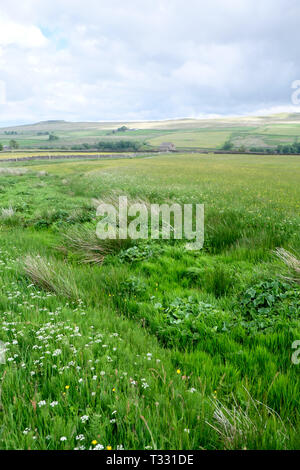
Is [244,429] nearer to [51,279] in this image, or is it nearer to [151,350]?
[151,350]

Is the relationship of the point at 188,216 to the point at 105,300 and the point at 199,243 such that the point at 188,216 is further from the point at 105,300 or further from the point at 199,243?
the point at 105,300

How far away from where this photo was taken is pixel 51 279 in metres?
5.29

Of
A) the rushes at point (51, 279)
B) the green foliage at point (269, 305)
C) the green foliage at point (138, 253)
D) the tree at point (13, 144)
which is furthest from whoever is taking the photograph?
the tree at point (13, 144)

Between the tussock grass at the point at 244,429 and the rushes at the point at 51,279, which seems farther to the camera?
the rushes at the point at 51,279

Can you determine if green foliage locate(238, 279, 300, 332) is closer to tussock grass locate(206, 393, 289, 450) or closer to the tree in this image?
tussock grass locate(206, 393, 289, 450)

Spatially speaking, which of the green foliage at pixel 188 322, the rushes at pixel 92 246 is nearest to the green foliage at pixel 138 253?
the rushes at pixel 92 246

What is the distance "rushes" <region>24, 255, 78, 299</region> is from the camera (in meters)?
4.96

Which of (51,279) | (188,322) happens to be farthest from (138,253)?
(188,322)

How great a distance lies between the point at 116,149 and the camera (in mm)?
121188

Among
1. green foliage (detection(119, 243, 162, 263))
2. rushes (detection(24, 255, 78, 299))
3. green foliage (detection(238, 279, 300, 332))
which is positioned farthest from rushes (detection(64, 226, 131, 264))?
green foliage (detection(238, 279, 300, 332))

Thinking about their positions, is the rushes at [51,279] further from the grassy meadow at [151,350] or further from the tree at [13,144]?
the tree at [13,144]

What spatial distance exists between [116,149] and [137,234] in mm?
119672

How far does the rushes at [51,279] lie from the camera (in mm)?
4957

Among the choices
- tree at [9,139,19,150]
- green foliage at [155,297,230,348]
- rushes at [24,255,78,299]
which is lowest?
green foliage at [155,297,230,348]
